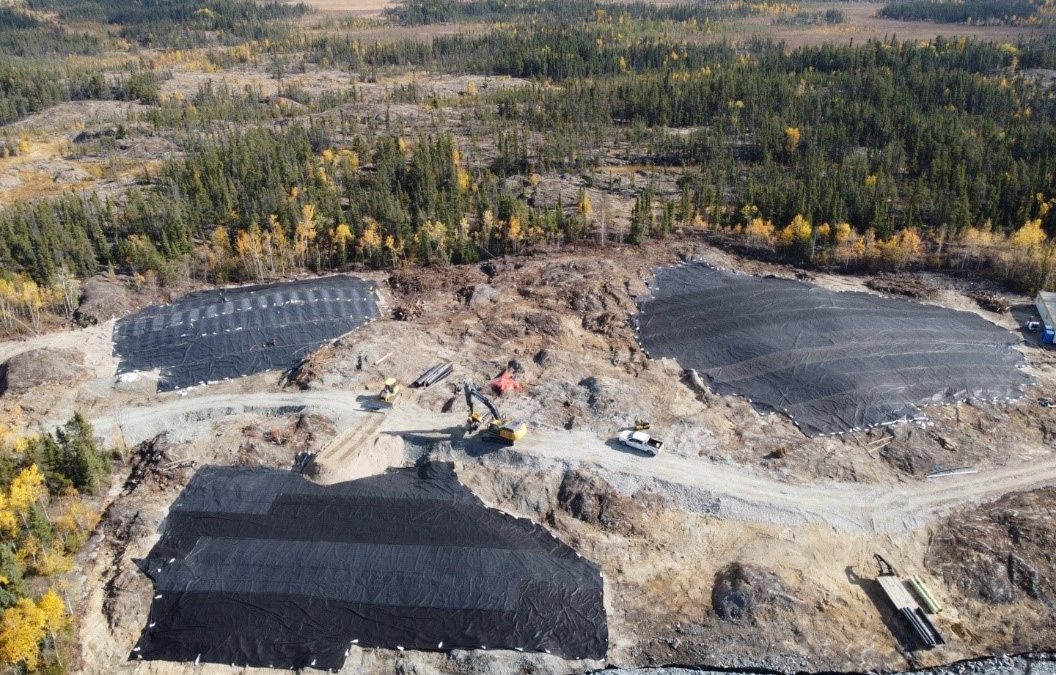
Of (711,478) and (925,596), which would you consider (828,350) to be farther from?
(925,596)

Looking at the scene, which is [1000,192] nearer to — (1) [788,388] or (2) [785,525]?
(1) [788,388]

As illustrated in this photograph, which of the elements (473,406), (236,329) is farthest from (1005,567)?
(236,329)

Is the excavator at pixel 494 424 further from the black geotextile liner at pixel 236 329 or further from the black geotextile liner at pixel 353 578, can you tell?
the black geotextile liner at pixel 236 329

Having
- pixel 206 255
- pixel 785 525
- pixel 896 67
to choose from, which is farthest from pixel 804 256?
pixel 896 67

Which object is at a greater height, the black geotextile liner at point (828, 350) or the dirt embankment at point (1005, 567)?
the black geotextile liner at point (828, 350)

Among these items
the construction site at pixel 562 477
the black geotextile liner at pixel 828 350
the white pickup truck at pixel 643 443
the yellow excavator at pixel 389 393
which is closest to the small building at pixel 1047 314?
the construction site at pixel 562 477

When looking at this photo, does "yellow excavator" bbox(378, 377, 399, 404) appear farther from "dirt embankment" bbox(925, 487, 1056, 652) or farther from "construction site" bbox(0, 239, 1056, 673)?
"dirt embankment" bbox(925, 487, 1056, 652)

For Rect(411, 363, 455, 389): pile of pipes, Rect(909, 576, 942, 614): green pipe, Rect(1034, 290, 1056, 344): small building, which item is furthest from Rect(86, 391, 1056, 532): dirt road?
Rect(1034, 290, 1056, 344): small building
